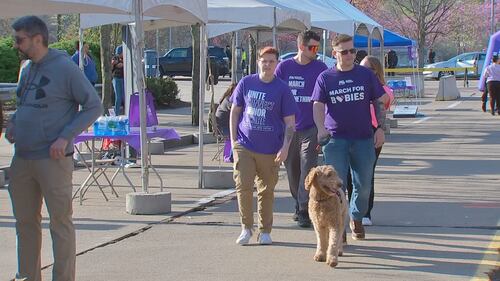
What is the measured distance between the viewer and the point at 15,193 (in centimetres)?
579

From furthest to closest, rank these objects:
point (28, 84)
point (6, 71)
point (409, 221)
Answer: point (6, 71) < point (409, 221) < point (28, 84)

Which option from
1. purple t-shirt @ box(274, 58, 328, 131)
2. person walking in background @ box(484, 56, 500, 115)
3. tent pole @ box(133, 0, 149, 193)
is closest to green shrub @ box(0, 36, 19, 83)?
person walking in background @ box(484, 56, 500, 115)

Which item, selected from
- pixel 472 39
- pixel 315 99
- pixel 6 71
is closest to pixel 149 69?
pixel 6 71

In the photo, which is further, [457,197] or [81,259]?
[457,197]

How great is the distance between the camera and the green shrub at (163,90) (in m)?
28.2

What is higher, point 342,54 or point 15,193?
point 342,54

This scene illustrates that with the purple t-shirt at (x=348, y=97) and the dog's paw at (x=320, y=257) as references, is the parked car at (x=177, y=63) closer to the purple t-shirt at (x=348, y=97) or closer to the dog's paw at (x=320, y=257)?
the purple t-shirt at (x=348, y=97)

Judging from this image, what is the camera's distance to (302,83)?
8.99 metres

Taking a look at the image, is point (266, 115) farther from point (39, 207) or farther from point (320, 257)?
point (39, 207)

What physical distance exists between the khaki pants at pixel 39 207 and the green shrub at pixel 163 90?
2222cm

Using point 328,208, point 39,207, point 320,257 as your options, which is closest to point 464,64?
point 320,257

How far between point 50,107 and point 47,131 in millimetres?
151

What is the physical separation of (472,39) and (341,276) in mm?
73628

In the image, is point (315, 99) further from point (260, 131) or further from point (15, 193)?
point (15, 193)
